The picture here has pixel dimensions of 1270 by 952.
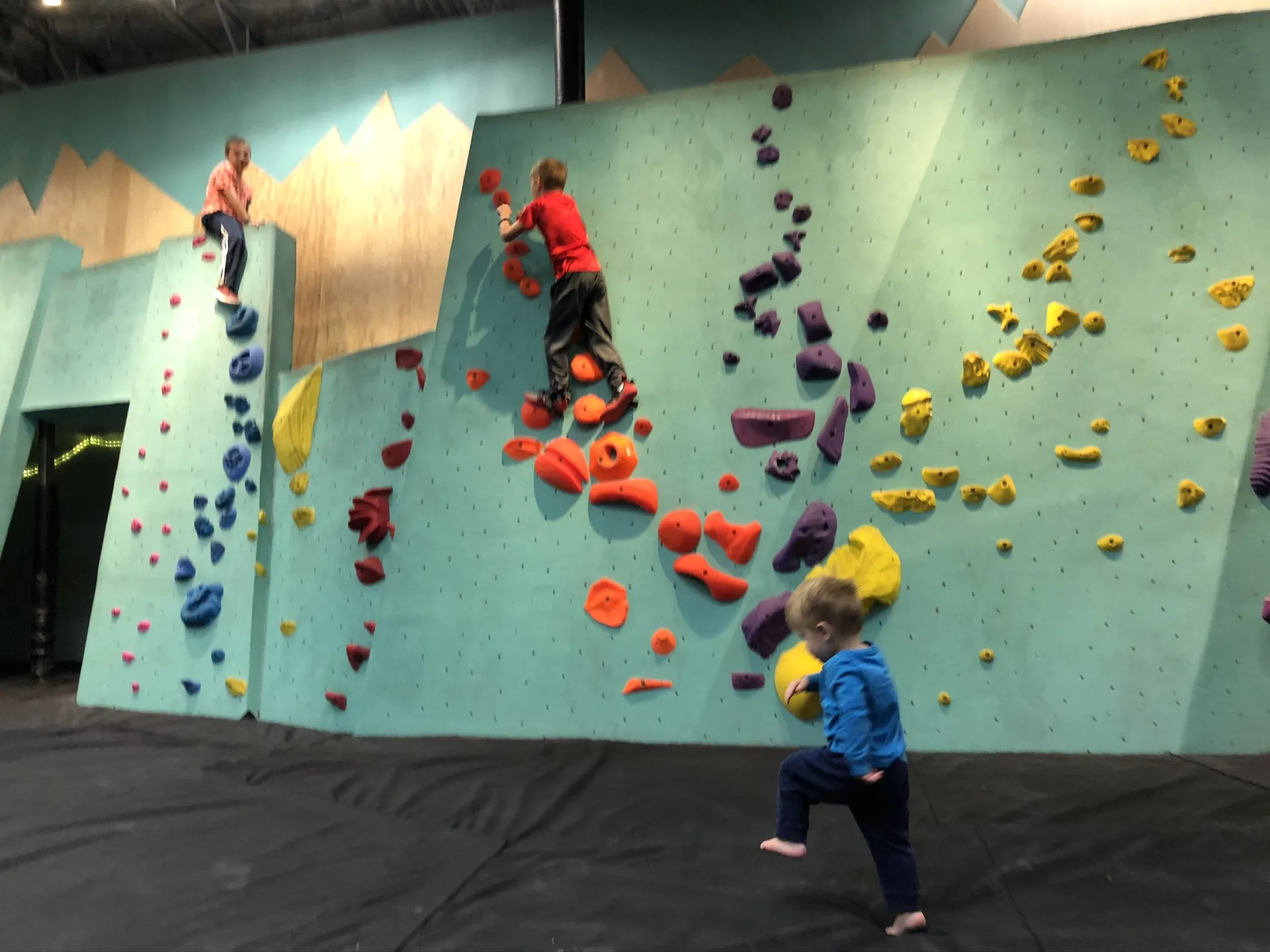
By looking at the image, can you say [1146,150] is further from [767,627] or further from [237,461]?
[237,461]

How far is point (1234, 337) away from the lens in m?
2.73

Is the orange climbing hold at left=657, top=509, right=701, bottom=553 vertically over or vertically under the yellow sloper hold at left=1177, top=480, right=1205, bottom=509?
under

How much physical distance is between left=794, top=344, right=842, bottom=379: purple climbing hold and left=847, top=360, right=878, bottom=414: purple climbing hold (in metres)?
0.06

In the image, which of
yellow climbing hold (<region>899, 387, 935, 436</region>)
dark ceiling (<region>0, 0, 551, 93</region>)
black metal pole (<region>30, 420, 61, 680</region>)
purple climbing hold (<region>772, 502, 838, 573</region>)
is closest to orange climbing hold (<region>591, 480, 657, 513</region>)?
purple climbing hold (<region>772, 502, 838, 573</region>)

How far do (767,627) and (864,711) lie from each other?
1366 millimetres

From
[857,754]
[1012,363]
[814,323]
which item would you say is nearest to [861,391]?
[814,323]

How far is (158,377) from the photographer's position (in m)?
4.01

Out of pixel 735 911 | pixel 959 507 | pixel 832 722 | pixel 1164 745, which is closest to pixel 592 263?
pixel 959 507

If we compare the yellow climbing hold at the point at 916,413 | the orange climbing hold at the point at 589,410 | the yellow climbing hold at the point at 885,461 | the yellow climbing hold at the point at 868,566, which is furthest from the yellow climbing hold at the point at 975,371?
the orange climbing hold at the point at 589,410

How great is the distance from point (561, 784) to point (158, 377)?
3.13 m

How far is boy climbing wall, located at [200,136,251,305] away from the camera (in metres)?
3.92

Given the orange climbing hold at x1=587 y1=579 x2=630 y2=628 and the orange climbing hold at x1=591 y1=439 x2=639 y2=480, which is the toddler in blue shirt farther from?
the orange climbing hold at x1=591 y1=439 x2=639 y2=480

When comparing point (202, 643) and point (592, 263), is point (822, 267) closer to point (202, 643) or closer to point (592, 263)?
point (592, 263)

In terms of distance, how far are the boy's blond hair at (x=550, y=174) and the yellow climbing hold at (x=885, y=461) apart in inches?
66.1
